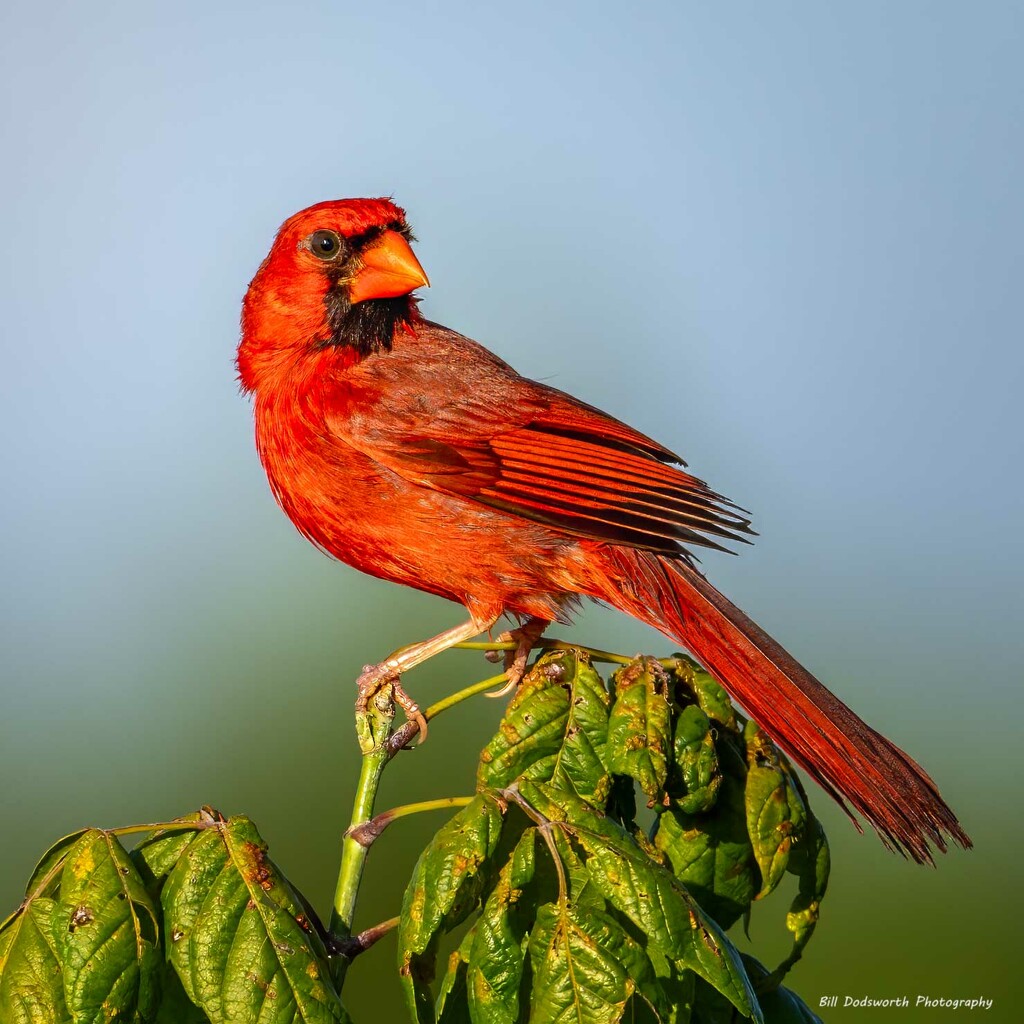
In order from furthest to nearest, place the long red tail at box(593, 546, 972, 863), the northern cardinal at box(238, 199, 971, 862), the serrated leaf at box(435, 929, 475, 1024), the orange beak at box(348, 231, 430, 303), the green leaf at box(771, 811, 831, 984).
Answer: the orange beak at box(348, 231, 430, 303)
the northern cardinal at box(238, 199, 971, 862)
the long red tail at box(593, 546, 972, 863)
the green leaf at box(771, 811, 831, 984)
the serrated leaf at box(435, 929, 475, 1024)

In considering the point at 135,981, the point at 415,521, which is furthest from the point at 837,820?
the point at 135,981

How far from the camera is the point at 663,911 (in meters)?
1.82

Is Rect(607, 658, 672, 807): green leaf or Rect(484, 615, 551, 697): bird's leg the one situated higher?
Rect(607, 658, 672, 807): green leaf

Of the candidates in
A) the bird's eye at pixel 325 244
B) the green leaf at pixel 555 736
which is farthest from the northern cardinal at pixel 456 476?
the green leaf at pixel 555 736

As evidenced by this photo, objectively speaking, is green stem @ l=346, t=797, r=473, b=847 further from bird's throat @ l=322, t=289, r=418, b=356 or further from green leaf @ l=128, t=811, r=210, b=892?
bird's throat @ l=322, t=289, r=418, b=356

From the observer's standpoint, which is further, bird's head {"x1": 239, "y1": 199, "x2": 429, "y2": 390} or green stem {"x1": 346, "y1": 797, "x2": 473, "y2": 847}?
bird's head {"x1": 239, "y1": 199, "x2": 429, "y2": 390}

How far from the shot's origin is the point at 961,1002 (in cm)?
448

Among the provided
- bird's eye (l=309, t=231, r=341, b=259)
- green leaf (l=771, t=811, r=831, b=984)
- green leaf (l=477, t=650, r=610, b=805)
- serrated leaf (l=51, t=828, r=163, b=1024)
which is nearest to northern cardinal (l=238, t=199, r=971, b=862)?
bird's eye (l=309, t=231, r=341, b=259)

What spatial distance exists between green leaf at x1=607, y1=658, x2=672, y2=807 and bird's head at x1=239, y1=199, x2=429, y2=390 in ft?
5.25

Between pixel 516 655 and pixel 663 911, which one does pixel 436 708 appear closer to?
pixel 663 911

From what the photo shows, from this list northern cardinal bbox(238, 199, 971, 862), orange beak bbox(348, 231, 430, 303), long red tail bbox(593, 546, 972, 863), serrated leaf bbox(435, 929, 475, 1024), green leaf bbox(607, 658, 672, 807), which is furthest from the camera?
orange beak bbox(348, 231, 430, 303)

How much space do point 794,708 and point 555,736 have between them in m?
0.87

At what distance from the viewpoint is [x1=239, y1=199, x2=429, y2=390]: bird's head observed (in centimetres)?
359

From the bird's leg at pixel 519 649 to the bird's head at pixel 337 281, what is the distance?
0.89 m
